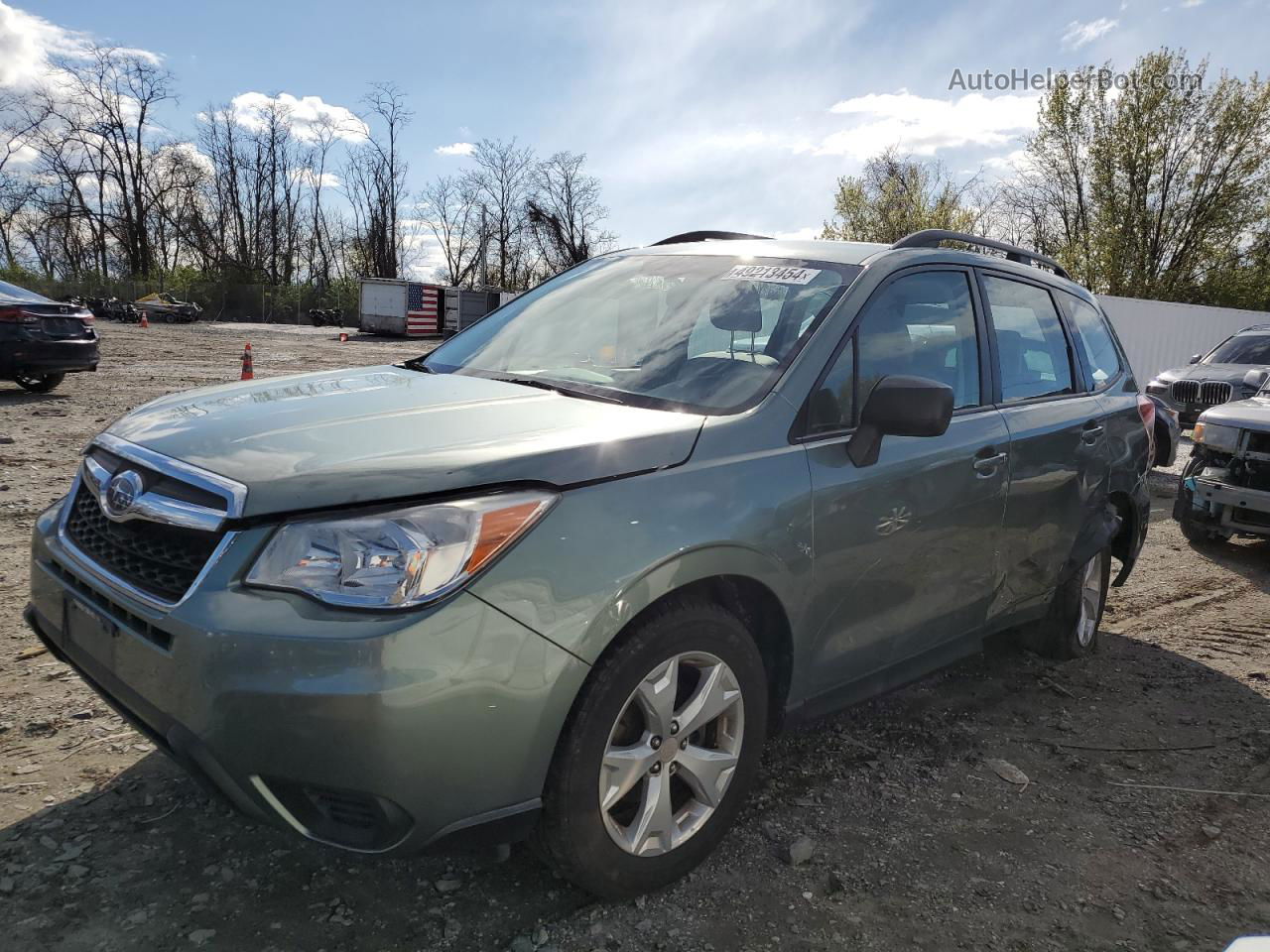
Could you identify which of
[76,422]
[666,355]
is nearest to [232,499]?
[666,355]

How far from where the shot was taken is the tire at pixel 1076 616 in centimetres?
415

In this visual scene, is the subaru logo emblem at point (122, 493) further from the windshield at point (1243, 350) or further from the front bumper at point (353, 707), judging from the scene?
the windshield at point (1243, 350)

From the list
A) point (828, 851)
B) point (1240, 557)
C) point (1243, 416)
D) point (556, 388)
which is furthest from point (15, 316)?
point (1240, 557)

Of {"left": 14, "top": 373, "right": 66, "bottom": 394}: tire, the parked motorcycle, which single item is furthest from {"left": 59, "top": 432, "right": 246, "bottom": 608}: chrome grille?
the parked motorcycle

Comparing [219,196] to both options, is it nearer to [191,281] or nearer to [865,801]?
[191,281]

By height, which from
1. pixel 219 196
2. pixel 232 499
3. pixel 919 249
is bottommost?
pixel 232 499

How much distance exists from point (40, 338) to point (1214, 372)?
1559cm

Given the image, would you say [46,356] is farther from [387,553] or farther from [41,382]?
[387,553]

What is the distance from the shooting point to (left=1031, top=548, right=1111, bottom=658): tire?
13.6 feet

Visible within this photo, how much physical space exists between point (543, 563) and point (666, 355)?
3.59 ft

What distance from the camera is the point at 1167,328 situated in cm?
2258

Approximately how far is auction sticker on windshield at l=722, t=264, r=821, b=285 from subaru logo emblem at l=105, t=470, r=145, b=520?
195 cm

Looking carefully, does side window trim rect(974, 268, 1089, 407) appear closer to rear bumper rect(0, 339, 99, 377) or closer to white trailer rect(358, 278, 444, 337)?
rear bumper rect(0, 339, 99, 377)

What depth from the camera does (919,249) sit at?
3.35 metres
